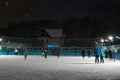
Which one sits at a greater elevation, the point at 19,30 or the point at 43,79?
the point at 19,30

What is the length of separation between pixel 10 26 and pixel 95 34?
Result: 3876 centimetres

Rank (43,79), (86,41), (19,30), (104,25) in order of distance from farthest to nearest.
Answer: (19,30), (104,25), (86,41), (43,79)

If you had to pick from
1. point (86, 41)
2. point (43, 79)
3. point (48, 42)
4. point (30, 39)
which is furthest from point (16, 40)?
point (43, 79)

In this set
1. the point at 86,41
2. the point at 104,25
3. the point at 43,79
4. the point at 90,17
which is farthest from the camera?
the point at 90,17

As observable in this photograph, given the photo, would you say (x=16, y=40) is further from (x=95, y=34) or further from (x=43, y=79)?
(x=43, y=79)

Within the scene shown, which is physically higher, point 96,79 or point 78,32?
point 78,32

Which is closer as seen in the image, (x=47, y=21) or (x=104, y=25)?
(x=104, y=25)

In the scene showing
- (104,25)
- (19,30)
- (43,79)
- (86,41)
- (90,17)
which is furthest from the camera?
(19,30)

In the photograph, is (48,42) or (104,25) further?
(104,25)

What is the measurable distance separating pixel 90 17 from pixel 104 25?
38.6 feet

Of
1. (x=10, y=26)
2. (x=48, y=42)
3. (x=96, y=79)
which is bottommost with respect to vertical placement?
(x=96, y=79)

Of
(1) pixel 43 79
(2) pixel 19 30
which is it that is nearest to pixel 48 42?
(2) pixel 19 30

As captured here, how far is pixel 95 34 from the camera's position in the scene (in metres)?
122

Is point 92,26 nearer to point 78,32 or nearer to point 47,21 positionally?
point 78,32
